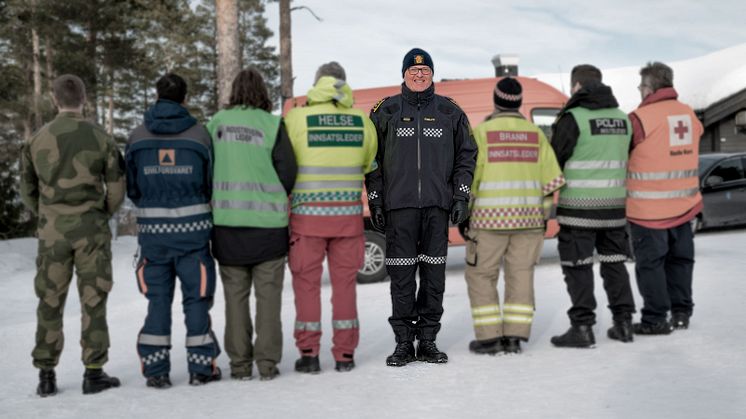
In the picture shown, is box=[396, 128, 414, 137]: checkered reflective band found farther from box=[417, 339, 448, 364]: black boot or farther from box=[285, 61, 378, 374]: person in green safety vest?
box=[417, 339, 448, 364]: black boot

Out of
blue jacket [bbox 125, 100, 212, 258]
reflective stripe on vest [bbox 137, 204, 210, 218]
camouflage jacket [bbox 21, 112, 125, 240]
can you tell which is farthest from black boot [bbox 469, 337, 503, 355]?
camouflage jacket [bbox 21, 112, 125, 240]

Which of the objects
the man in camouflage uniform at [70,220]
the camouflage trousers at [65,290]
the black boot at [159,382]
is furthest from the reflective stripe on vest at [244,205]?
the black boot at [159,382]

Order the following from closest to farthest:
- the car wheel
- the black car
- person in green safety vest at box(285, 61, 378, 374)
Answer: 1. person in green safety vest at box(285, 61, 378, 374)
2. the car wheel
3. the black car

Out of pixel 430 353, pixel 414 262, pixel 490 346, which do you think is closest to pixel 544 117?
pixel 490 346

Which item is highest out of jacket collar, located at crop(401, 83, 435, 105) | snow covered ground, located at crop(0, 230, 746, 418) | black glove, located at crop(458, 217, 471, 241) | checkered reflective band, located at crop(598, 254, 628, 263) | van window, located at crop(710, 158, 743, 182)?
jacket collar, located at crop(401, 83, 435, 105)

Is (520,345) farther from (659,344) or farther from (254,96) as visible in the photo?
(254,96)

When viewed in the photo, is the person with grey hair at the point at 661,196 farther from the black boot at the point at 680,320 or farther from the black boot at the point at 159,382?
the black boot at the point at 159,382

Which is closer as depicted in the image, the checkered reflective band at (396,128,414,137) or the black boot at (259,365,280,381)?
the black boot at (259,365,280,381)

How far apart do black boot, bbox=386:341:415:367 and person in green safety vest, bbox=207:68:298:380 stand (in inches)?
30.8

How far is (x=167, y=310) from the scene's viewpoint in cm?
441

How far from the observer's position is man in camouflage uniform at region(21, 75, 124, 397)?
4301mm

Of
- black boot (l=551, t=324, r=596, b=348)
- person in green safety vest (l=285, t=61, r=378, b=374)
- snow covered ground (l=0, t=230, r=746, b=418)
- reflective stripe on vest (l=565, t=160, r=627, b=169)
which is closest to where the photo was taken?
snow covered ground (l=0, t=230, r=746, b=418)

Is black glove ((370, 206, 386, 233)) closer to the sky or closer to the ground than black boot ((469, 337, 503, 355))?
closer to the sky

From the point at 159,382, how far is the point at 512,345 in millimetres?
2446
